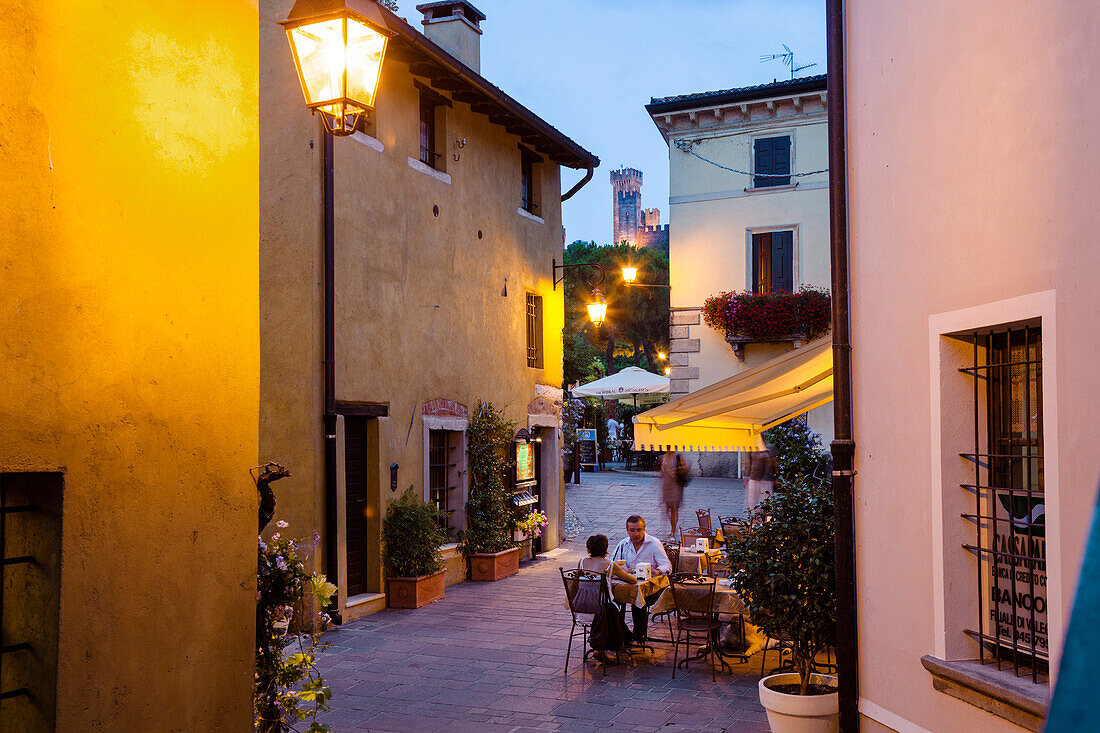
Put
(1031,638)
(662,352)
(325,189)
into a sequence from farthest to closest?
(662,352) → (325,189) → (1031,638)

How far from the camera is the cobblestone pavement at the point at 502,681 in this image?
23.9 feet

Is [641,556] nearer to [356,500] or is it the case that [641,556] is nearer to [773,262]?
[356,500]

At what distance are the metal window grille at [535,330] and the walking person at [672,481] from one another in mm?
2727

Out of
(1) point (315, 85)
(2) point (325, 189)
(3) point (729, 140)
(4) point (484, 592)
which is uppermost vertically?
(3) point (729, 140)

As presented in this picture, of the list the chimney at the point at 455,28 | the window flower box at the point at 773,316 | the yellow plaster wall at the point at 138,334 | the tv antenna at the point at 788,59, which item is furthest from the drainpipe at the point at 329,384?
the tv antenna at the point at 788,59

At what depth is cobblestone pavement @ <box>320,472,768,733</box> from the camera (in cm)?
729

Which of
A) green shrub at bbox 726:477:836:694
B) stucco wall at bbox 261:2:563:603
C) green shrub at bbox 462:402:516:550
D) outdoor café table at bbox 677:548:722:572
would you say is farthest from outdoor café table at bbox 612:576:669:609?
green shrub at bbox 462:402:516:550

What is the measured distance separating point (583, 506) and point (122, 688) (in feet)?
60.5

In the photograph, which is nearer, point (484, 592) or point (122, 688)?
point (122, 688)

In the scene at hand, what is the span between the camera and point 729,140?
→ 2403cm

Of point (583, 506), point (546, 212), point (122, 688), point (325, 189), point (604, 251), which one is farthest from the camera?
point (604, 251)

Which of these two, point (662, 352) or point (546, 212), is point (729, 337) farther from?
point (662, 352)

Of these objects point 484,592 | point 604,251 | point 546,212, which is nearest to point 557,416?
point 546,212

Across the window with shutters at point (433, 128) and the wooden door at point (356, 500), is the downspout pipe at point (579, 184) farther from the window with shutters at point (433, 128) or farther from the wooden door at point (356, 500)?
the wooden door at point (356, 500)
